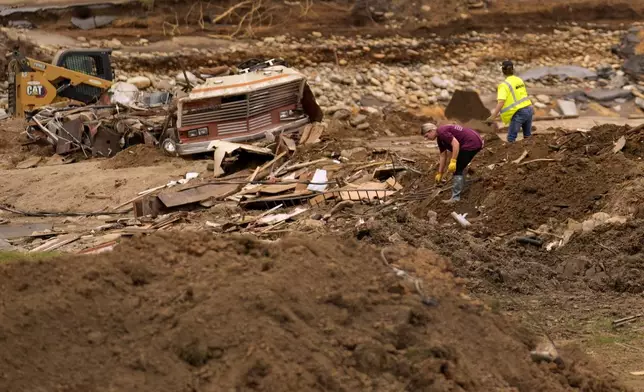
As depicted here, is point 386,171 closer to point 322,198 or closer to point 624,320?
point 322,198

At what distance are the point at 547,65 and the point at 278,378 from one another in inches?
1061

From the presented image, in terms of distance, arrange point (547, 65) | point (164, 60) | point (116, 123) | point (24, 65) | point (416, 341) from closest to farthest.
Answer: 1. point (416, 341)
2. point (116, 123)
3. point (24, 65)
4. point (164, 60)
5. point (547, 65)

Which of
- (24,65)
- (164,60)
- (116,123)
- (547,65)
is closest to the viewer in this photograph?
(116,123)

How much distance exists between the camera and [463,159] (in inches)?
526

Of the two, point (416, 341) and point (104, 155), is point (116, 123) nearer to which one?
point (104, 155)

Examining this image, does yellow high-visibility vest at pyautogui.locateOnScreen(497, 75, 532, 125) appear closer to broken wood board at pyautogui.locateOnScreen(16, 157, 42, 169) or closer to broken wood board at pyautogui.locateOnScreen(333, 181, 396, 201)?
broken wood board at pyautogui.locateOnScreen(333, 181, 396, 201)

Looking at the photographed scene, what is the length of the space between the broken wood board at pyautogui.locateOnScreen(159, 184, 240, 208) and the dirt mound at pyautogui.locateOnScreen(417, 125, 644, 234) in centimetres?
330

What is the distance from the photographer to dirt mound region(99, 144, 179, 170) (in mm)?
18594

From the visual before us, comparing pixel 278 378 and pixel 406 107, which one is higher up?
pixel 278 378

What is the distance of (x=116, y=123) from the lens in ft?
65.0

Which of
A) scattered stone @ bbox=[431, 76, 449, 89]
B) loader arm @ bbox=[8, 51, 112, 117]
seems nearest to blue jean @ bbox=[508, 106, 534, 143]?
loader arm @ bbox=[8, 51, 112, 117]

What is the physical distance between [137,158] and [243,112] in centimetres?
224

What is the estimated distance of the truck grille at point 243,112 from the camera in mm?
18156

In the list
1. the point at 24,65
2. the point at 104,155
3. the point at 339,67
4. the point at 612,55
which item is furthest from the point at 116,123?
the point at 612,55
